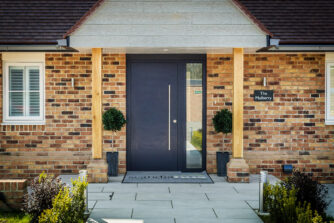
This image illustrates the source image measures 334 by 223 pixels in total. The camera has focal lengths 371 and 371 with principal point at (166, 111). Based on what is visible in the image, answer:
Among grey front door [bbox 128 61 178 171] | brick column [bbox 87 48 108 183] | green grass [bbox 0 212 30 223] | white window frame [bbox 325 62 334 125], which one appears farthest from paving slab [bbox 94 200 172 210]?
white window frame [bbox 325 62 334 125]

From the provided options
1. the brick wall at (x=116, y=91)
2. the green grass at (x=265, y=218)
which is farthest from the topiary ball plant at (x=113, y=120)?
the green grass at (x=265, y=218)

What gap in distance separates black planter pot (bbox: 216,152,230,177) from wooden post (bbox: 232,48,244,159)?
0.54m

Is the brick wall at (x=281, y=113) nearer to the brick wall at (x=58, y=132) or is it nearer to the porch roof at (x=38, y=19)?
the brick wall at (x=58, y=132)

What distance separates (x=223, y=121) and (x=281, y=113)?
1.70 metres

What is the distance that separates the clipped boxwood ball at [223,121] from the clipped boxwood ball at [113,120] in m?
2.19

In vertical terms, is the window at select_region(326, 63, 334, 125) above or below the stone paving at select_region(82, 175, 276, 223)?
above

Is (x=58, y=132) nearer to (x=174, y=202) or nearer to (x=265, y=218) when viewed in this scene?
(x=174, y=202)

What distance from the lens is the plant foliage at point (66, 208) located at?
485 cm

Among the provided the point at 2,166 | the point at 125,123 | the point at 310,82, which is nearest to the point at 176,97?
the point at 125,123

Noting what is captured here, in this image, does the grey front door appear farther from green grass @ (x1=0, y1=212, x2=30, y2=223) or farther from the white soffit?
green grass @ (x1=0, y1=212, x2=30, y2=223)

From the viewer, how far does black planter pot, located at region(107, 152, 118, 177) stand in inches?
340

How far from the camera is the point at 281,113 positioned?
9133 mm

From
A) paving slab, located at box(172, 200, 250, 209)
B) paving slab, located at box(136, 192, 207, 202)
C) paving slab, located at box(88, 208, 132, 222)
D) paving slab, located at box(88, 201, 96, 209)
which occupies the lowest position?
paving slab, located at box(88, 208, 132, 222)

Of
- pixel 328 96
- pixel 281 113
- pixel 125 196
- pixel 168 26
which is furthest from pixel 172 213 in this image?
pixel 328 96
